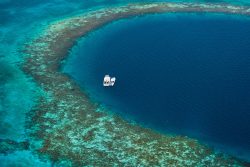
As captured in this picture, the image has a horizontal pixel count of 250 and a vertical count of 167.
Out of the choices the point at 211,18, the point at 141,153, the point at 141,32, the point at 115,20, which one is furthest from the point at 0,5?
the point at 141,153

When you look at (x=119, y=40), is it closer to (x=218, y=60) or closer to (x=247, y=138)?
(x=218, y=60)

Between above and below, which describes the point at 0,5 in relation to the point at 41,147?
above

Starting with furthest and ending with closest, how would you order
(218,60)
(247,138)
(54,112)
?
1. (218,60)
2. (54,112)
3. (247,138)

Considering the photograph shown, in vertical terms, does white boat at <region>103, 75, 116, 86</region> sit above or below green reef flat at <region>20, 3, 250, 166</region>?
above

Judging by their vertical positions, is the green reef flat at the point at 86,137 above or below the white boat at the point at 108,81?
below

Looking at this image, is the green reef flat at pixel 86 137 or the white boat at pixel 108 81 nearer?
the green reef flat at pixel 86 137

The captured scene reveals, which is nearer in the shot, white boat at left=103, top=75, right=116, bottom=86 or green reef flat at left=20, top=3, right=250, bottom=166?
green reef flat at left=20, top=3, right=250, bottom=166

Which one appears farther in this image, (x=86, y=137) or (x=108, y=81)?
(x=108, y=81)

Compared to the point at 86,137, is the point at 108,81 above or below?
above
